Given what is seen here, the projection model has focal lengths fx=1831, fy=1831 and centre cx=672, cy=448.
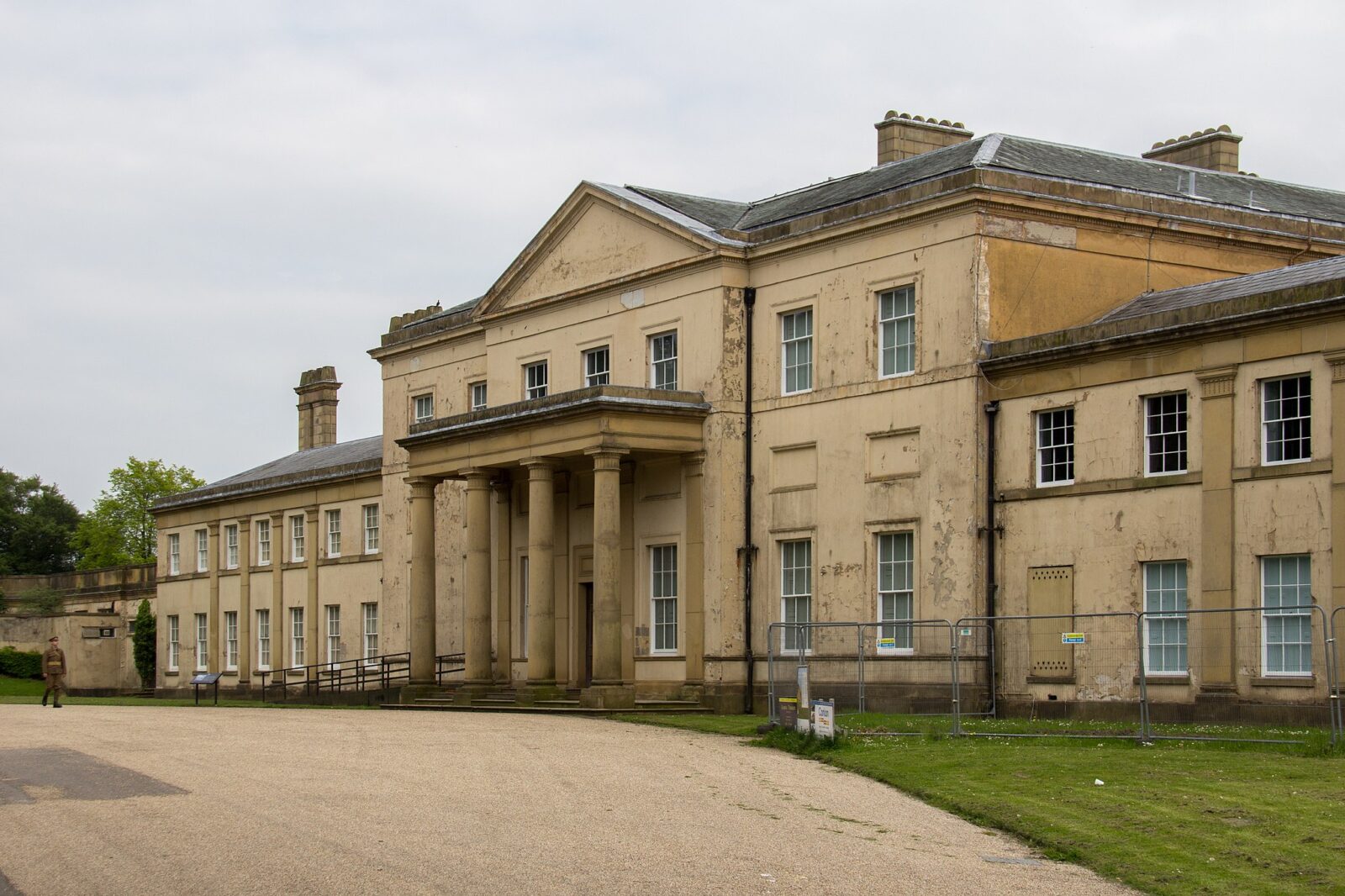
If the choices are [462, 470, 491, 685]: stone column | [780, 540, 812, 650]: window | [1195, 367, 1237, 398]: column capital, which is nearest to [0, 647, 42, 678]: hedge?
[462, 470, 491, 685]: stone column

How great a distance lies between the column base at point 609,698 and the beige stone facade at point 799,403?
2.9 inches

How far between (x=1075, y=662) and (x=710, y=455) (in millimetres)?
9396

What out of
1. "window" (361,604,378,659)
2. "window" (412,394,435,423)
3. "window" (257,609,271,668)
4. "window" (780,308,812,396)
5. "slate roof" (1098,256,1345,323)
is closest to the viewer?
"slate roof" (1098,256,1345,323)

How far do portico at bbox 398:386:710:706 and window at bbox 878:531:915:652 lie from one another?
14.6 feet

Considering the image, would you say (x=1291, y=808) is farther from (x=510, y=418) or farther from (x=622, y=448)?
(x=510, y=418)

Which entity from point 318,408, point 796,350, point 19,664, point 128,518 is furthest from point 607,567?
point 128,518

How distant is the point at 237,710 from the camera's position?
119 ft

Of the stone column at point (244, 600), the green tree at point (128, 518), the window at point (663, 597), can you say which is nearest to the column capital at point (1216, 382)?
the window at point (663, 597)

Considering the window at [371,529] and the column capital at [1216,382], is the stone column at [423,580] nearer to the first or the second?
the window at [371,529]

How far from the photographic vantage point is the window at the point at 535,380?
132 feet

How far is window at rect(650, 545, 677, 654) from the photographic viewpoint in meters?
36.2

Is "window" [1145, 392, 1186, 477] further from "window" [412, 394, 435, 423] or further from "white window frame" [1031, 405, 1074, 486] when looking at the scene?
"window" [412, 394, 435, 423]

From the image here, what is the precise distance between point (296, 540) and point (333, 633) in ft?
11.5

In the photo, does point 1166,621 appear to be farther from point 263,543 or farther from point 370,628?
point 263,543
